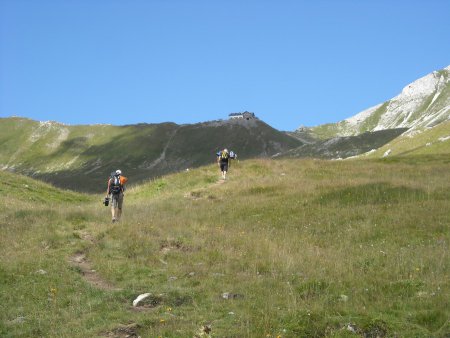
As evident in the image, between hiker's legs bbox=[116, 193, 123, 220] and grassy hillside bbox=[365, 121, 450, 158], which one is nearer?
hiker's legs bbox=[116, 193, 123, 220]

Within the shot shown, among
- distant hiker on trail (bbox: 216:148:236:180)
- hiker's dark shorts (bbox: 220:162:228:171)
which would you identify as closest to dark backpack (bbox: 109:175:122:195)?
distant hiker on trail (bbox: 216:148:236:180)

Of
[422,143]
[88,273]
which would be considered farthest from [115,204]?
[422,143]

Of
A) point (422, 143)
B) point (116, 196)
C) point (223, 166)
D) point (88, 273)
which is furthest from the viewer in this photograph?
point (422, 143)

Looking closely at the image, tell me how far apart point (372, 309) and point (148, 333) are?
413cm

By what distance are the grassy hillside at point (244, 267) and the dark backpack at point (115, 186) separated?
1488mm

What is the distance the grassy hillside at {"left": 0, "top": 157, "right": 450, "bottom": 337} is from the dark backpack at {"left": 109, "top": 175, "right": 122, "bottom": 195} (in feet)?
4.88

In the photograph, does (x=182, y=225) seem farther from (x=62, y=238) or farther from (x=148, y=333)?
(x=148, y=333)

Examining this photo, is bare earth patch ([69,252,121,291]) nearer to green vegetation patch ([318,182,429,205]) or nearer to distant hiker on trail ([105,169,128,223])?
distant hiker on trail ([105,169,128,223])

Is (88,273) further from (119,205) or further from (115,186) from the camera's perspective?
(115,186)

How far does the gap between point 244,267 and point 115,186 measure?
1257 cm

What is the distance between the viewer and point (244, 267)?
1444cm

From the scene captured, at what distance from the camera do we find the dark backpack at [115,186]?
2519cm

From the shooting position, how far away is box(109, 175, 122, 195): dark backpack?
25.2 meters

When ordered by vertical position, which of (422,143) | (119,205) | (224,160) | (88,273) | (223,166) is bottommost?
(88,273)
